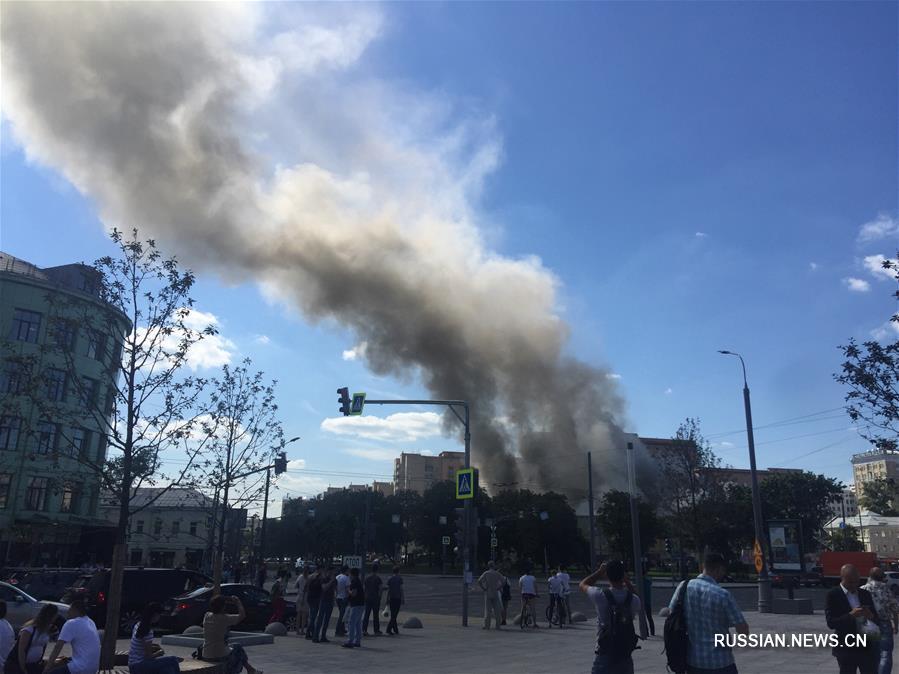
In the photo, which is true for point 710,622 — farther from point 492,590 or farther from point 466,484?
point 466,484

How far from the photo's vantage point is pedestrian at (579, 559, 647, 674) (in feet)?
20.4

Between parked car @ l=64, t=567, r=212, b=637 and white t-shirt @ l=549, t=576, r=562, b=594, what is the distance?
10643 millimetres

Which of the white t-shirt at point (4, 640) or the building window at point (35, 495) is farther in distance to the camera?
the building window at point (35, 495)

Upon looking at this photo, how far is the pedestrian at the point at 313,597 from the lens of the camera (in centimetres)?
1705

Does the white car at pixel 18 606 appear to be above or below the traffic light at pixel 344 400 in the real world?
below

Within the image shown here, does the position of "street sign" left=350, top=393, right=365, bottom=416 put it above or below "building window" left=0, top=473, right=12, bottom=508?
above

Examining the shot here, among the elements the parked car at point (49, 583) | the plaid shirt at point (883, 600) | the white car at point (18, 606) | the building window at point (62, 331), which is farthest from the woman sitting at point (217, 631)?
the parked car at point (49, 583)

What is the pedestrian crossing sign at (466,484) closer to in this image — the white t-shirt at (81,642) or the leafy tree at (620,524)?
the white t-shirt at (81,642)

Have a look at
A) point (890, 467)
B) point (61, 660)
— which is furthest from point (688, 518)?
point (890, 467)

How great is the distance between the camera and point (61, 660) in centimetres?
775

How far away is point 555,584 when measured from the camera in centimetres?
2055

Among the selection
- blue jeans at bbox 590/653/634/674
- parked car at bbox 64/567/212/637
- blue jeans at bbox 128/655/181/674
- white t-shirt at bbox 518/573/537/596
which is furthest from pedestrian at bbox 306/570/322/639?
blue jeans at bbox 590/653/634/674

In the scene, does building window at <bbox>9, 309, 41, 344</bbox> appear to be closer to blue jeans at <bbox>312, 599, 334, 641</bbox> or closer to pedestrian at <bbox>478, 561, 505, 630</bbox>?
blue jeans at <bbox>312, 599, 334, 641</bbox>

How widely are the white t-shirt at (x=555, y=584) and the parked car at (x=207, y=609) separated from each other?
7857 millimetres
